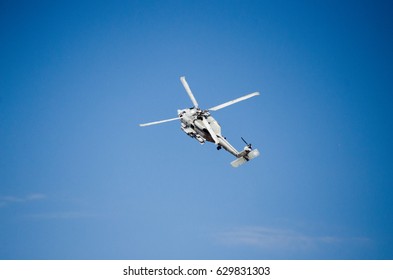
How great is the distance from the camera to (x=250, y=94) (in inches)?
2249

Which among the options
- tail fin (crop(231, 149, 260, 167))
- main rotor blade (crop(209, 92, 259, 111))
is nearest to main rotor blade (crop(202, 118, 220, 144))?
main rotor blade (crop(209, 92, 259, 111))

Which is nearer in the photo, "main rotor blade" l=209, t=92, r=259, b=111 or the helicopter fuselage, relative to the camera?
the helicopter fuselage

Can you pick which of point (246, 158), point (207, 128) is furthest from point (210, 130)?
point (246, 158)

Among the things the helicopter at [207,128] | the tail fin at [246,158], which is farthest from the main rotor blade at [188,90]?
the tail fin at [246,158]

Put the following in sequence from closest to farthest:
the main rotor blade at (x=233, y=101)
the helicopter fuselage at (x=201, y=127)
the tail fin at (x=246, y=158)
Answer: the tail fin at (x=246, y=158)
the helicopter fuselage at (x=201, y=127)
the main rotor blade at (x=233, y=101)

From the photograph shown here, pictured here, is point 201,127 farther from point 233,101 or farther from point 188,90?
point 188,90

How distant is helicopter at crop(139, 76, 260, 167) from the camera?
5297 cm

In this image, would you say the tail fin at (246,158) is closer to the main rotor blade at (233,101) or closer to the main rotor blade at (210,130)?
the main rotor blade at (210,130)

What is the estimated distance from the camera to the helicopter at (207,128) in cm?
5297

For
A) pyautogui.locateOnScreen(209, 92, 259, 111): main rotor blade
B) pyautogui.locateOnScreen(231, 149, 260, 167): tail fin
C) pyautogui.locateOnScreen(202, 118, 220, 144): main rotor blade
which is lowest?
pyautogui.locateOnScreen(231, 149, 260, 167): tail fin

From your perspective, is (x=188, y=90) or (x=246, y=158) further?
(x=188, y=90)

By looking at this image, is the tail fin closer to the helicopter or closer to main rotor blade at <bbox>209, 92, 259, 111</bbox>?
the helicopter

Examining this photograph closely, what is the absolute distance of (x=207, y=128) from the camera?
53.0 metres
